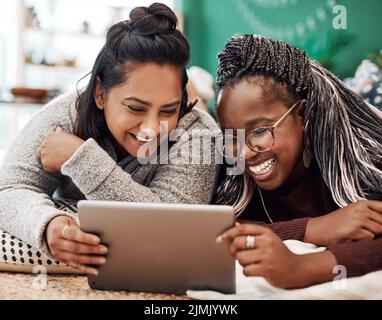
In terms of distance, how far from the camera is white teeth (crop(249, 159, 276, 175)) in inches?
52.8

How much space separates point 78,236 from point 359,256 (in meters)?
0.51

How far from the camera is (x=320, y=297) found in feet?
3.13

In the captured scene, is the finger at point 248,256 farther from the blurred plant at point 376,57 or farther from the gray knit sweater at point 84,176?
the blurred plant at point 376,57

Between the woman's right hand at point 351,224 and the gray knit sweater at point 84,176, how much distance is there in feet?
1.07

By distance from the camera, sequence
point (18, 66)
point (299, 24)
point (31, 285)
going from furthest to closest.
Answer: point (18, 66), point (299, 24), point (31, 285)

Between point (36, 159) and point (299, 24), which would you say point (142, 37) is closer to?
point (36, 159)

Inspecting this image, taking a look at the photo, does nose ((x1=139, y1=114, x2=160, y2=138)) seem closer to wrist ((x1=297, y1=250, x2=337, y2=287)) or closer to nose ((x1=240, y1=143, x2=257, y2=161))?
nose ((x1=240, y1=143, x2=257, y2=161))

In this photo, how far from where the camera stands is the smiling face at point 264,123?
1.30 m

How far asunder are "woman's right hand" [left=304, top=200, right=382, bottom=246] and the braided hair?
0.35 feet

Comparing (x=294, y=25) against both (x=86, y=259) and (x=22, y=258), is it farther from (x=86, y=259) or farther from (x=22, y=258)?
(x=86, y=259)

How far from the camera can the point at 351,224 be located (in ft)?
3.65

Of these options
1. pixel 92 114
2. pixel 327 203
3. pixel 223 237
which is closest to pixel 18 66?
pixel 92 114

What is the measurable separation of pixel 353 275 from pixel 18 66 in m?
3.74

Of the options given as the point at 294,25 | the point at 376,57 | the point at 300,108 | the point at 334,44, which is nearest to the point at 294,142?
the point at 300,108
